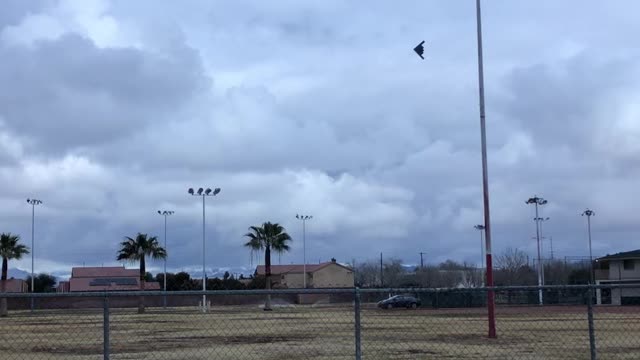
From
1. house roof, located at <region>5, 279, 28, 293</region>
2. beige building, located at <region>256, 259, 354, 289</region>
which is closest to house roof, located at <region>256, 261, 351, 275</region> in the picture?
beige building, located at <region>256, 259, 354, 289</region>

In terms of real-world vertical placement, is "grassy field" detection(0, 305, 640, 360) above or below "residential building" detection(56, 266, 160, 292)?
below

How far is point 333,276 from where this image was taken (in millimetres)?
144625

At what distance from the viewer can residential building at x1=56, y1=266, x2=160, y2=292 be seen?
12550 cm

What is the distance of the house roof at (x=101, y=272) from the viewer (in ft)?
454

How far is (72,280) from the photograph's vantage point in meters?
135

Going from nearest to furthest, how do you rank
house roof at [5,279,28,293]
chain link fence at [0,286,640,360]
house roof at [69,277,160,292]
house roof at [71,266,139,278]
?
chain link fence at [0,286,640,360]
house roof at [5,279,28,293]
house roof at [69,277,160,292]
house roof at [71,266,139,278]

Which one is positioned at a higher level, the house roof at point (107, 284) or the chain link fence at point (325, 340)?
the house roof at point (107, 284)

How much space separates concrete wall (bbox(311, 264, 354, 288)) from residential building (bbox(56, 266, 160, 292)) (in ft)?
92.5

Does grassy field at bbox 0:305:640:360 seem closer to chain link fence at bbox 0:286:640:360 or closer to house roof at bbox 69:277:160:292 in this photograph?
chain link fence at bbox 0:286:640:360

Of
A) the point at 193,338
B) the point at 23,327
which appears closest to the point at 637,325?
the point at 193,338

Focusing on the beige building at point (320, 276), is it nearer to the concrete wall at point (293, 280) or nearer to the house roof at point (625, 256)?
the concrete wall at point (293, 280)

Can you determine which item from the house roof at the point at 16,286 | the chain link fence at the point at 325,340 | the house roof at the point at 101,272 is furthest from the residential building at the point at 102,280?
the chain link fence at the point at 325,340

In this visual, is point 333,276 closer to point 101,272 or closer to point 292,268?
point 292,268

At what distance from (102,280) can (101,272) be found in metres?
12.0
